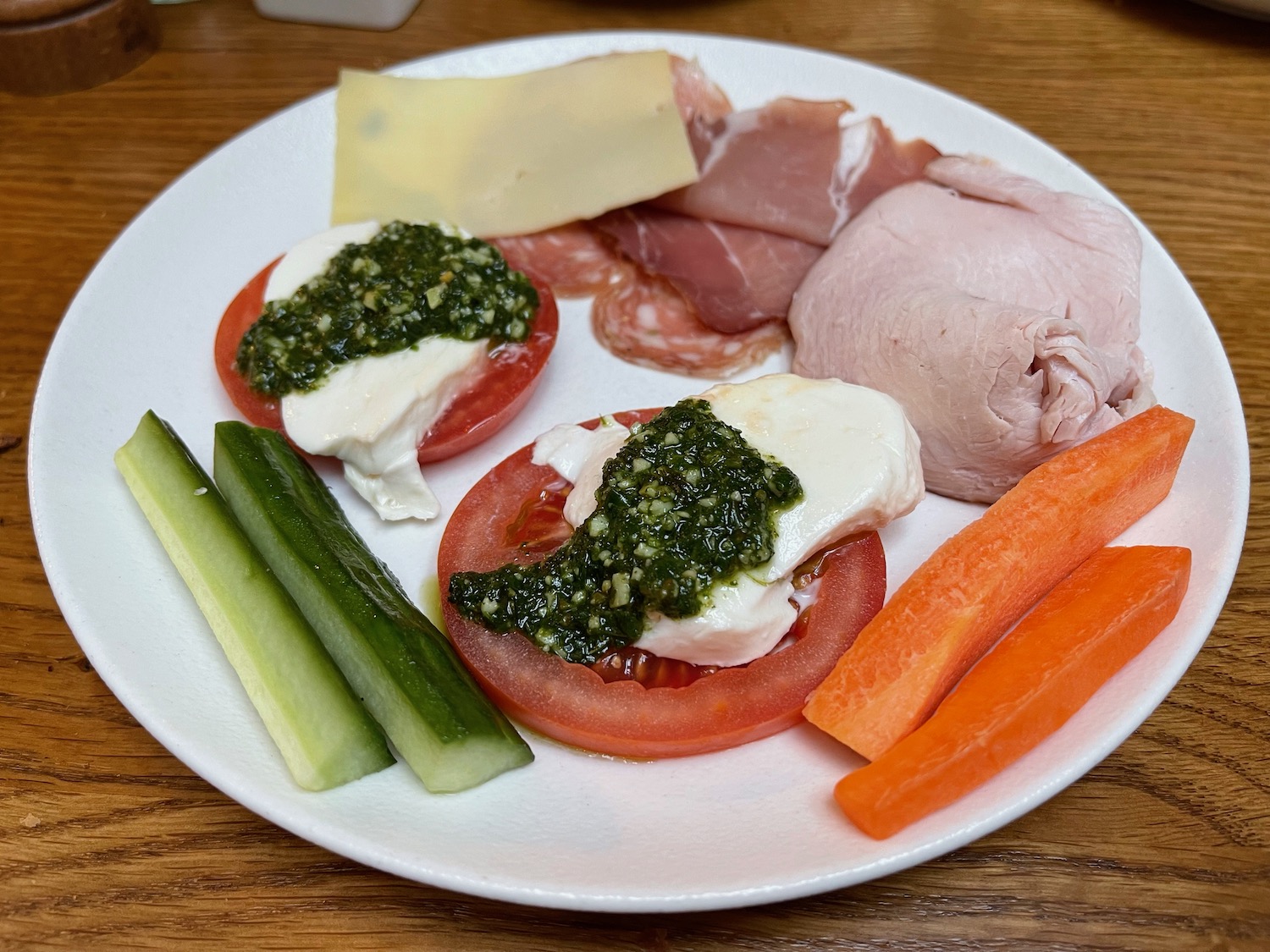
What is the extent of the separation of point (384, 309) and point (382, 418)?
342 mm

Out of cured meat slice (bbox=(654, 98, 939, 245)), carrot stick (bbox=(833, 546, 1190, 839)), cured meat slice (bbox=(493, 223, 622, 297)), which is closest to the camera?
carrot stick (bbox=(833, 546, 1190, 839))

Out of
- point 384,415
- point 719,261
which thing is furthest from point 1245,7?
point 384,415

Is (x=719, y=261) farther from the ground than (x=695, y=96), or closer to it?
closer to it

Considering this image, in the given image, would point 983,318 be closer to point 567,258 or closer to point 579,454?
point 579,454

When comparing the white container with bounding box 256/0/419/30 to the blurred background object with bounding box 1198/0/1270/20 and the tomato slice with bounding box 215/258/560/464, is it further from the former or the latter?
the blurred background object with bounding box 1198/0/1270/20

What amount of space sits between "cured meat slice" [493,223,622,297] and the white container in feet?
5.78

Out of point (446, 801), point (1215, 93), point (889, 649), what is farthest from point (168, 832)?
point (1215, 93)

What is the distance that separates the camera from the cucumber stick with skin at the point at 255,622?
1960 mm

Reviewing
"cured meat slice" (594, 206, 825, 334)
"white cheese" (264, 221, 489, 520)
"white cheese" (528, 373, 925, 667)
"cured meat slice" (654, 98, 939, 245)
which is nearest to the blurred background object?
"cured meat slice" (654, 98, 939, 245)

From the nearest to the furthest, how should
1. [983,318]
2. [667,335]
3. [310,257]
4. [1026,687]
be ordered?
1. [1026,687]
2. [983,318]
3. [310,257]
4. [667,335]

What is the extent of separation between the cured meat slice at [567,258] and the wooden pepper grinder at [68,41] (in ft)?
6.71

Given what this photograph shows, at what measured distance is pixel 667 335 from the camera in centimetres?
312

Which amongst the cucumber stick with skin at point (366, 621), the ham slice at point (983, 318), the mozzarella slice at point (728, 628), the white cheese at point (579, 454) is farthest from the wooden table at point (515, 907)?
the white cheese at point (579, 454)

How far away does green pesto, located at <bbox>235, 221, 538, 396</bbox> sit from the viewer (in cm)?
266
